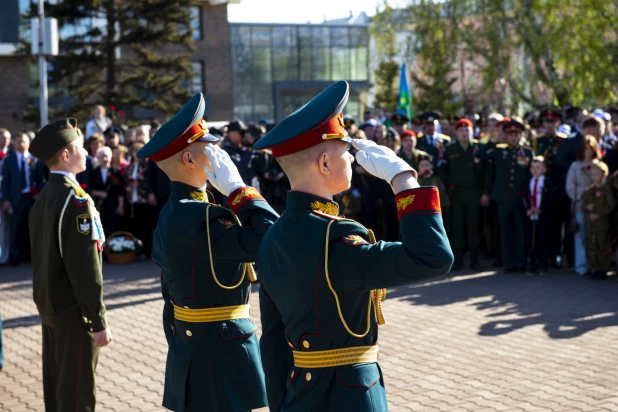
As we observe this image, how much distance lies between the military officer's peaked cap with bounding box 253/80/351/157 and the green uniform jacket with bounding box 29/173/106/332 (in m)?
2.33

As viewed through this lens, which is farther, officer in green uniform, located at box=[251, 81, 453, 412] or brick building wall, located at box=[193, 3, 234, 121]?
brick building wall, located at box=[193, 3, 234, 121]

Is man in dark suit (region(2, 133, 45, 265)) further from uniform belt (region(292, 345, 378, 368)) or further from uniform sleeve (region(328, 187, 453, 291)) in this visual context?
uniform sleeve (region(328, 187, 453, 291))

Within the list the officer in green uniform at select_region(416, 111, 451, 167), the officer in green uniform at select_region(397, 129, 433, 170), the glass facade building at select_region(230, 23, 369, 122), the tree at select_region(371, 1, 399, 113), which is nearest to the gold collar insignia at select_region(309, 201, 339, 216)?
the officer in green uniform at select_region(397, 129, 433, 170)

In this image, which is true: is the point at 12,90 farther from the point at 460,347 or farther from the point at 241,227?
the point at 241,227

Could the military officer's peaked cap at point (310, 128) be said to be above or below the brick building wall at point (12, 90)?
below

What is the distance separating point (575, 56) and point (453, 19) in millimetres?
5031

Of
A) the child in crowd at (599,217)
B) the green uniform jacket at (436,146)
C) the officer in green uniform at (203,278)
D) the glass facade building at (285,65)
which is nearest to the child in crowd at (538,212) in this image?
the child in crowd at (599,217)

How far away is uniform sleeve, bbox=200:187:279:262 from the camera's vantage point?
14.4 ft

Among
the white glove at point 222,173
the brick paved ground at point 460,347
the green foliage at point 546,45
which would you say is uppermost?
the green foliage at point 546,45

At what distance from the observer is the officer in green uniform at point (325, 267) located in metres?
3.40

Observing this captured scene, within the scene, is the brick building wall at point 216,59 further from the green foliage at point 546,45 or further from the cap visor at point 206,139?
the cap visor at point 206,139

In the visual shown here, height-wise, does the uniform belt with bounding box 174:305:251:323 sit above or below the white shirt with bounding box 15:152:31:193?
below

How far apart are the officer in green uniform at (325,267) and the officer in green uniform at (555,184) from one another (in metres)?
9.96

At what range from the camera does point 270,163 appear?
584 inches
